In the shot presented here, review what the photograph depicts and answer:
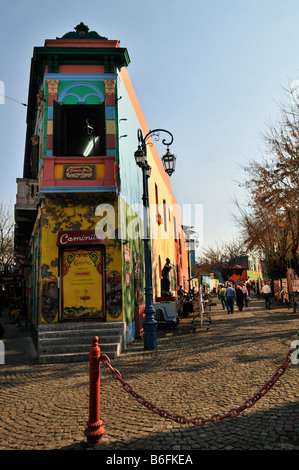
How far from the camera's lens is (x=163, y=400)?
5270 mm

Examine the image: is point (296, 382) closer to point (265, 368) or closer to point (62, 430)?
point (265, 368)

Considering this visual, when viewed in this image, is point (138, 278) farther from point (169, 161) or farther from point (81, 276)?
point (169, 161)

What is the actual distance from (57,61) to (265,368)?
33.8 ft

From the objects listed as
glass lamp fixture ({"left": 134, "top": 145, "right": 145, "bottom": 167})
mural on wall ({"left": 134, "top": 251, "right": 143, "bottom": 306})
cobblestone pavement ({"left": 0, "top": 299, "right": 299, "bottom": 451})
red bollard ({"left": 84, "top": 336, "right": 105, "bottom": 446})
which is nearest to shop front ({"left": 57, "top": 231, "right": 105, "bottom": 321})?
cobblestone pavement ({"left": 0, "top": 299, "right": 299, "bottom": 451})

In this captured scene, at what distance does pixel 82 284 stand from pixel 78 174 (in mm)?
3270

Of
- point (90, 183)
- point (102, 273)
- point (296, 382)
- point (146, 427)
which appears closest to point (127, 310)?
point (102, 273)

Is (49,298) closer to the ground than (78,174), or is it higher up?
closer to the ground

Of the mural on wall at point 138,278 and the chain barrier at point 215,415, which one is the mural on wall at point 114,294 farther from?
the chain barrier at point 215,415

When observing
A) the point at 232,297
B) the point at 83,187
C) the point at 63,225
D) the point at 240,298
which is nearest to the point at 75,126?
the point at 83,187

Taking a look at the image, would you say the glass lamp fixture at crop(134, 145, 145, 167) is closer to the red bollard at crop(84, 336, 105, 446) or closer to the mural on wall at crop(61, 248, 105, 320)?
the mural on wall at crop(61, 248, 105, 320)

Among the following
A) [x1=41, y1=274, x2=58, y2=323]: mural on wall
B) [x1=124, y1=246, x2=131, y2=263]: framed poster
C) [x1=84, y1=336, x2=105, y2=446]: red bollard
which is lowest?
[x1=84, y1=336, x2=105, y2=446]: red bollard

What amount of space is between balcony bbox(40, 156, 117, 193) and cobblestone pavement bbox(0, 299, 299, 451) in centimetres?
482

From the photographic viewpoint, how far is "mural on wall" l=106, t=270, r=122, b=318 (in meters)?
10.1
